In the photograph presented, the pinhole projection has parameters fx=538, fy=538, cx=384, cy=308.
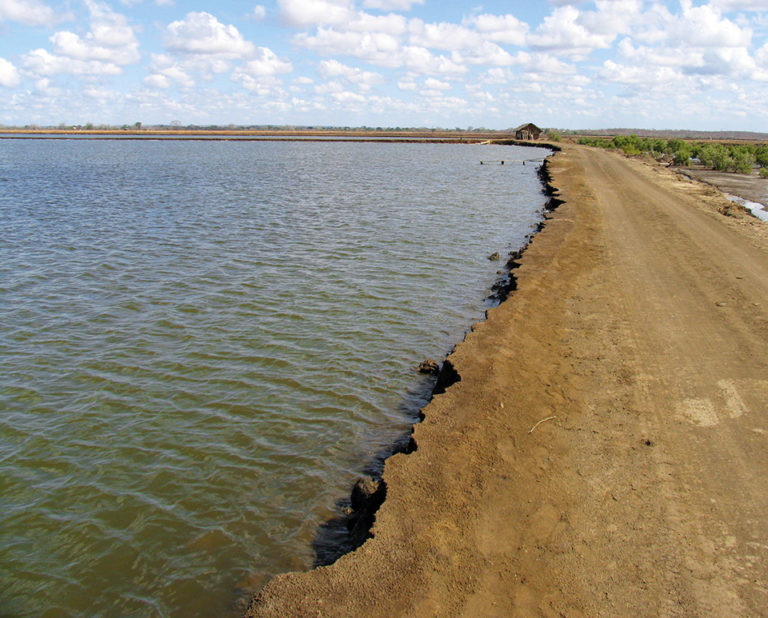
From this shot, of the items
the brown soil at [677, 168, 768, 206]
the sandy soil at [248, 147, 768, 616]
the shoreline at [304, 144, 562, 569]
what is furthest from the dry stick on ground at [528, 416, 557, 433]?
the brown soil at [677, 168, 768, 206]

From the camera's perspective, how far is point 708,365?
8031mm

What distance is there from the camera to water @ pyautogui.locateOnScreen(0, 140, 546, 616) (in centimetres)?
543

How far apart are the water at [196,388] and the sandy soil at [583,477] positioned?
120cm

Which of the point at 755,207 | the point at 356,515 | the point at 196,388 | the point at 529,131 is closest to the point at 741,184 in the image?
the point at 755,207

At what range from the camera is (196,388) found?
28.9ft

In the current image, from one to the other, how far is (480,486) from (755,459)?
3.05 metres

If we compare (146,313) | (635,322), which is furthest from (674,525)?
(146,313)

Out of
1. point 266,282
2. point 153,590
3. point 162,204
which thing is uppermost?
point 153,590

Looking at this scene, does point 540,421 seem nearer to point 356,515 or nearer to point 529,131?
point 356,515

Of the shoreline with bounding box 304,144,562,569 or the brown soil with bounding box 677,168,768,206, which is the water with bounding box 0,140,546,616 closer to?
the shoreline with bounding box 304,144,562,569

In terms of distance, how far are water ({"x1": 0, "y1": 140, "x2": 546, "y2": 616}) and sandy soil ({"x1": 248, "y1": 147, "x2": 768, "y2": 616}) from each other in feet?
3.94

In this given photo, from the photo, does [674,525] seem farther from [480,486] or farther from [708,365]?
[708,365]

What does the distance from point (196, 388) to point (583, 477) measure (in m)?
6.08

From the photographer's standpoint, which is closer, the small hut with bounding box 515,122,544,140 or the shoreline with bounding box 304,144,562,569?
the shoreline with bounding box 304,144,562,569
